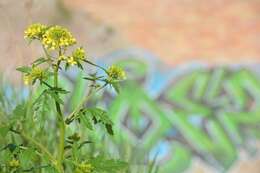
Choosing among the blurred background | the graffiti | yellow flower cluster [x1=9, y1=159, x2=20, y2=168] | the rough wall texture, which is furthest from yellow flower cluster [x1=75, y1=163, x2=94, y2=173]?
the rough wall texture

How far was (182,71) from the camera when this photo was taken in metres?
4.39

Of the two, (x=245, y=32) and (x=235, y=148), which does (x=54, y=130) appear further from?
(x=245, y=32)

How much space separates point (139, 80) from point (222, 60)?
0.58 meters

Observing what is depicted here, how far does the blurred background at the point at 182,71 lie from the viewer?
4203mm

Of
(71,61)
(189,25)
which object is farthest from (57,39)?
(189,25)

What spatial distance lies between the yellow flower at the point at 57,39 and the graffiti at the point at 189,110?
2973 millimetres

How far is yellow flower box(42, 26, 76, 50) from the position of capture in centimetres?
106

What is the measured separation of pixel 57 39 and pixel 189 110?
327 cm

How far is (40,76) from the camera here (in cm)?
108

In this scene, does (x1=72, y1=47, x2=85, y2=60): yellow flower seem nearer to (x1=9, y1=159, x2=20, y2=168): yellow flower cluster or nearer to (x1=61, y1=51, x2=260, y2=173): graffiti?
(x1=9, y1=159, x2=20, y2=168): yellow flower cluster

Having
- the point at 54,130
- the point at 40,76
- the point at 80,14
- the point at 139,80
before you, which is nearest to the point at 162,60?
the point at 139,80

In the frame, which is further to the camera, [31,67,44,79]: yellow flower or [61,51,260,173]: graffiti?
[61,51,260,173]: graffiti

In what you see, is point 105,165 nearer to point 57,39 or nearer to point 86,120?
point 86,120

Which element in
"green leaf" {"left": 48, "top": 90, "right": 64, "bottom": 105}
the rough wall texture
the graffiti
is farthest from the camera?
the rough wall texture
